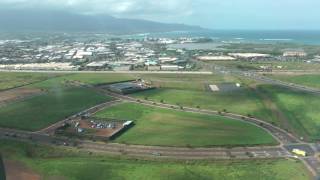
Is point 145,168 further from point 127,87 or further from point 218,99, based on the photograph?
point 127,87

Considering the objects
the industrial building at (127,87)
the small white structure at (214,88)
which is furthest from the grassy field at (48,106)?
the small white structure at (214,88)

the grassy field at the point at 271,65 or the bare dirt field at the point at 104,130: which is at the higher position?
the grassy field at the point at 271,65

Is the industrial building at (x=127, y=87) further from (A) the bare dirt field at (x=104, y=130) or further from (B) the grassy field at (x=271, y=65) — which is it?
(B) the grassy field at (x=271, y=65)

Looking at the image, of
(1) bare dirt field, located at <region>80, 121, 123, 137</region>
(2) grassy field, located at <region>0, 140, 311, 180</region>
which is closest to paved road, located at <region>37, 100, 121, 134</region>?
(1) bare dirt field, located at <region>80, 121, 123, 137</region>

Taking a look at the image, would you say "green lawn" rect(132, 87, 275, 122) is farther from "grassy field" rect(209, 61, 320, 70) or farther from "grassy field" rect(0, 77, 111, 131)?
"grassy field" rect(209, 61, 320, 70)

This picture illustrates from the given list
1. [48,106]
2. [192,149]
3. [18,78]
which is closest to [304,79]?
[192,149]
